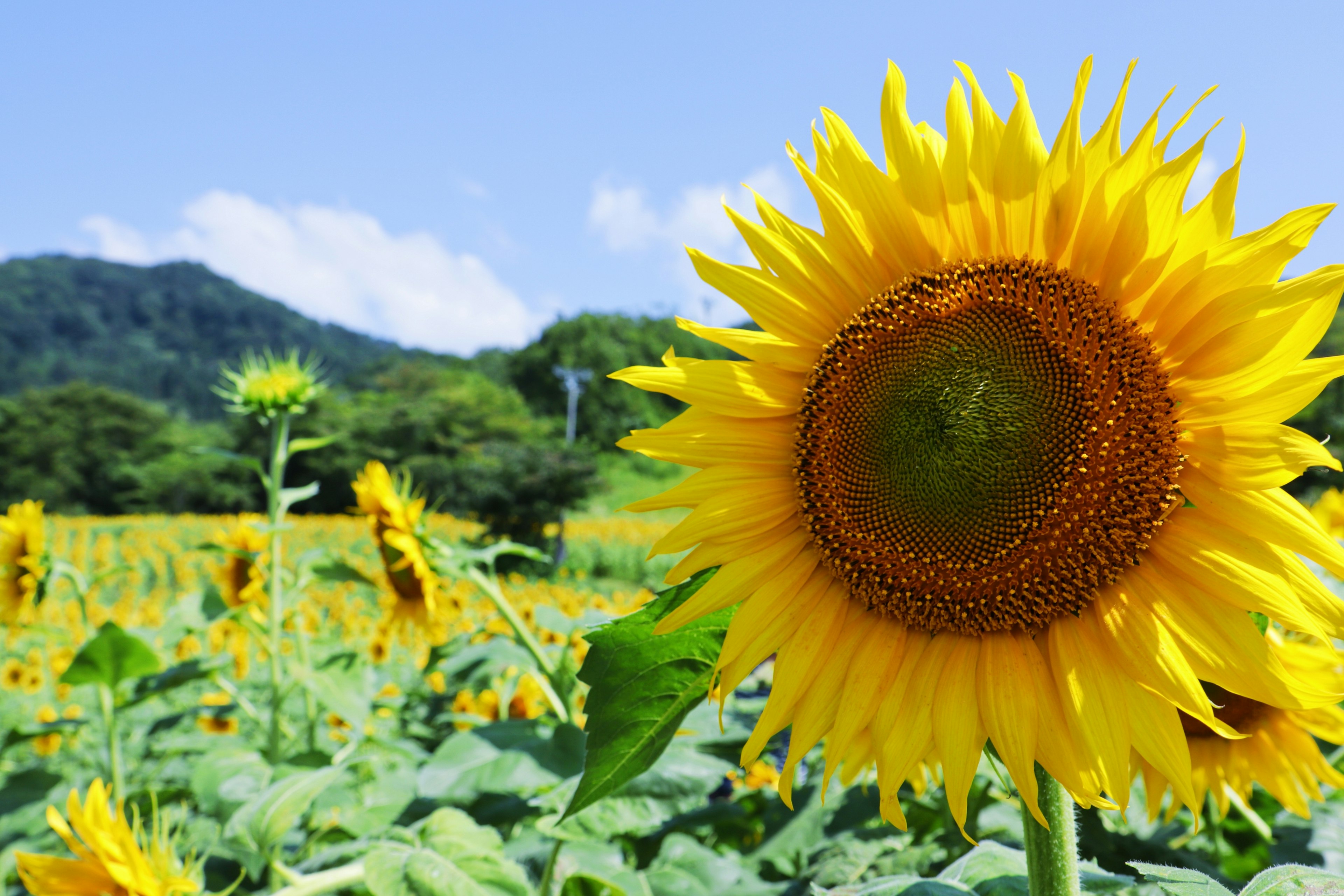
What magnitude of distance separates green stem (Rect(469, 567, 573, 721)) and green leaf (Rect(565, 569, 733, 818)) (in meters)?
1.01

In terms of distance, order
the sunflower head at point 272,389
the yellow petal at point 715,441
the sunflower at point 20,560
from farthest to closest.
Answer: the sunflower at point 20,560, the sunflower head at point 272,389, the yellow petal at point 715,441

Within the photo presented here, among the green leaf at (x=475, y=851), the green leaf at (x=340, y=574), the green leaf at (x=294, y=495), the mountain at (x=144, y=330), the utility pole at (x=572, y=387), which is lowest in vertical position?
the green leaf at (x=475, y=851)

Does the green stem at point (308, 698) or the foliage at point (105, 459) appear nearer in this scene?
the green stem at point (308, 698)

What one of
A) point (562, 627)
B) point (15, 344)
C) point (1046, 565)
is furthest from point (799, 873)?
point (15, 344)

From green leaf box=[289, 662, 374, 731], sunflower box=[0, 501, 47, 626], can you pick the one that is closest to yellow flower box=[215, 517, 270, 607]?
sunflower box=[0, 501, 47, 626]

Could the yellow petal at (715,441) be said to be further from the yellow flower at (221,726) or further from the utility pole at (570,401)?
the utility pole at (570,401)

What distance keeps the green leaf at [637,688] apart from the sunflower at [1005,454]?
0.17 ft

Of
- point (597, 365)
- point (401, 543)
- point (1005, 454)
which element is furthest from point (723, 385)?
point (597, 365)

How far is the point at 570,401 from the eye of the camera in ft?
177

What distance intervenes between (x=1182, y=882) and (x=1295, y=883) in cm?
10

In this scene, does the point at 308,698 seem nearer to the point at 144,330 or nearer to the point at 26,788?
the point at 26,788

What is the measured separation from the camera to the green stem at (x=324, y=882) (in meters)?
1.36

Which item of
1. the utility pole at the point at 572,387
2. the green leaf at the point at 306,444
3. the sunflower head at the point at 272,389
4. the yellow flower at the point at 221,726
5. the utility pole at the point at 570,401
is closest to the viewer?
the green leaf at the point at 306,444

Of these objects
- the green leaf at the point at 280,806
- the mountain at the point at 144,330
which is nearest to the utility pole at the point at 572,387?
the mountain at the point at 144,330
